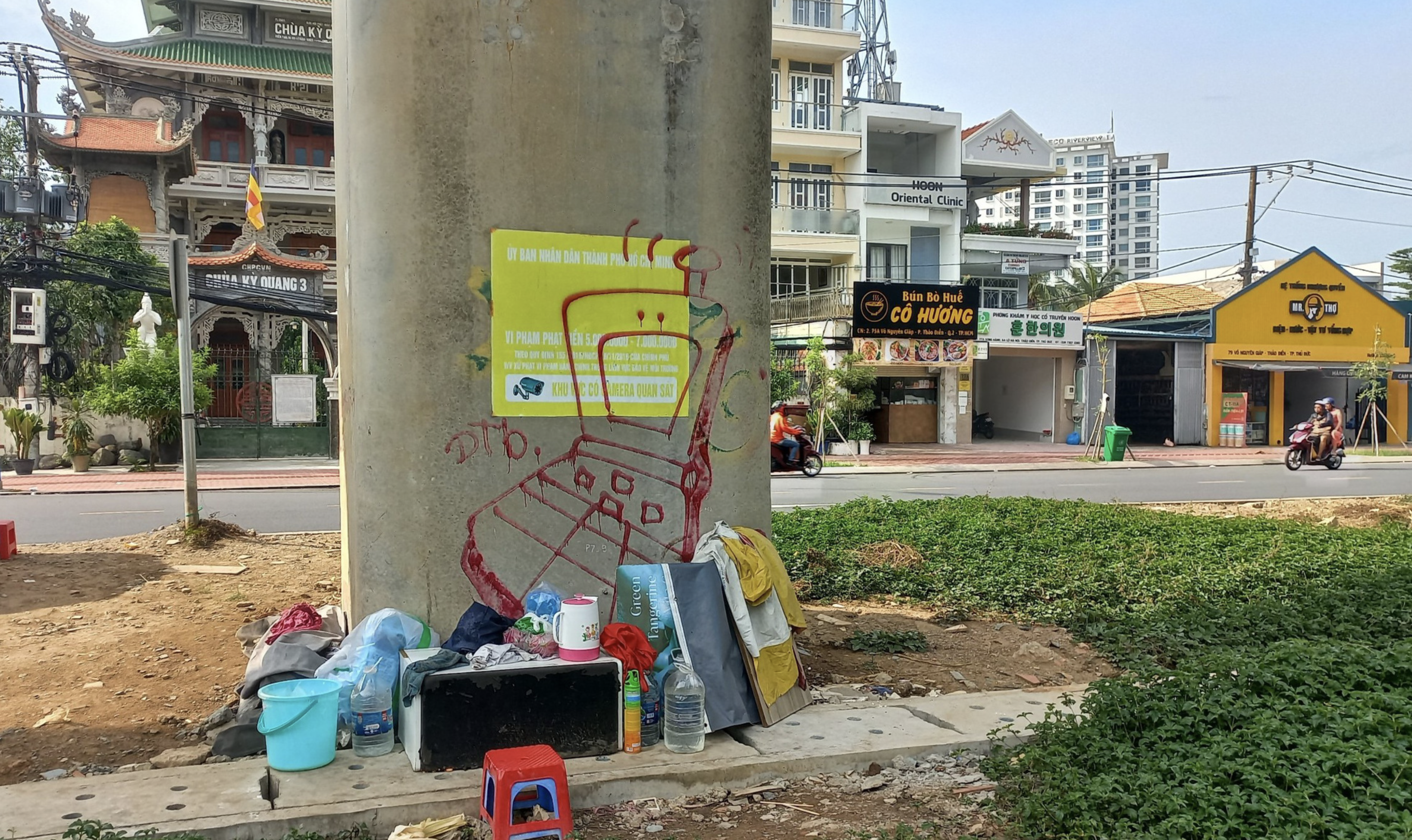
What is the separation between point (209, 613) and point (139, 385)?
54.4 ft

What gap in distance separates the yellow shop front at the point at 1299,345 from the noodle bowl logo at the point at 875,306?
39.4 feet

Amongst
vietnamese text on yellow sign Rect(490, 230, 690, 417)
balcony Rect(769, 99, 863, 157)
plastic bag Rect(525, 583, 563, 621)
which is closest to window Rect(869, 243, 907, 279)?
balcony Rect(769, 99, 863, 157)

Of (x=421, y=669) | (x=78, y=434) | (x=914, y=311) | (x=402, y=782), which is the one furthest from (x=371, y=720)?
(x=914, y=311)

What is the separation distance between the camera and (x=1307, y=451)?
22797 millimetres

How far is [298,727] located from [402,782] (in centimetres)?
54

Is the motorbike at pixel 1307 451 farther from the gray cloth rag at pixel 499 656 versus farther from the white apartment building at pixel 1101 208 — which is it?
the white apartment building at pixel 1101 208

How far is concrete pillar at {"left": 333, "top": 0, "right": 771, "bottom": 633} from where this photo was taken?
5.18 m

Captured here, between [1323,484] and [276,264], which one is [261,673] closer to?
[1323,484]

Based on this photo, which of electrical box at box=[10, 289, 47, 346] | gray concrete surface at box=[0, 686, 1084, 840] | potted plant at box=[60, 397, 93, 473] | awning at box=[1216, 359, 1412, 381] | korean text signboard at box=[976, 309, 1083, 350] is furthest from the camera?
awning at box=[1216, 359, 1412, 381]

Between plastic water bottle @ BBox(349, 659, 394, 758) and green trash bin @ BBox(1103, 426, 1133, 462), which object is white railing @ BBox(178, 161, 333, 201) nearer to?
green trash bin @ BBox(1103, 426, 1133, 462)

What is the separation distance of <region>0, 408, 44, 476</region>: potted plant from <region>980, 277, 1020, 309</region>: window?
31665mm

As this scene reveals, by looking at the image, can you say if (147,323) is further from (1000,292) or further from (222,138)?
(1000,292)

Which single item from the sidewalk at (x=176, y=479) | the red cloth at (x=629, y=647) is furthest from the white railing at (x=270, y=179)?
the red cloth at (x=629, y=647)

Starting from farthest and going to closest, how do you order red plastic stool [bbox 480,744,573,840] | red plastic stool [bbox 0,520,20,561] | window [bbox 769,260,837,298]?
window [bbox 769,260,837,298]
red plastic stool [bbox 0,520,20,561]
red plastic stool [bbox 480,744,573,840]
